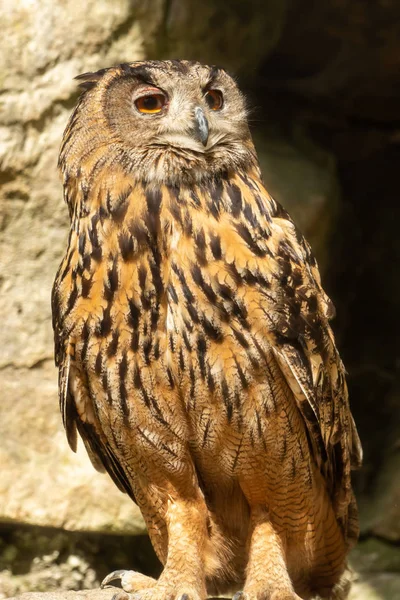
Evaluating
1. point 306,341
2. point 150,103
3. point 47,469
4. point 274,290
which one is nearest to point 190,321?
point 274,290

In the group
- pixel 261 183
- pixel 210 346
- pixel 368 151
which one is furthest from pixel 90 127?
pixel 368 151

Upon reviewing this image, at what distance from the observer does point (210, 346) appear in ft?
8.42

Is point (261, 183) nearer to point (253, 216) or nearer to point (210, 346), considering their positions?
point (253, 216)

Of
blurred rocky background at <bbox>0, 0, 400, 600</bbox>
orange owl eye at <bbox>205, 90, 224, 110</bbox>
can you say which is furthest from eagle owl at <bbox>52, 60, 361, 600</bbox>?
blurred rocky background at <bbox>0, 0, 400, 600</bbox>

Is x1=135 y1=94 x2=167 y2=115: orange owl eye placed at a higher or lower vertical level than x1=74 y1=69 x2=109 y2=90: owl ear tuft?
lower

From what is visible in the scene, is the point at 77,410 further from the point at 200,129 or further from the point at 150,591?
the point at 200,129

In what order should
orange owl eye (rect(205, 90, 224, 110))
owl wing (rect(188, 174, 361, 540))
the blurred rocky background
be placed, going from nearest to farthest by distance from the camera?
owl wing (rect(188, 174, 361, 540)) → orange owl eye (rect(205, 90, 224, 110)) → the blurred rocky background

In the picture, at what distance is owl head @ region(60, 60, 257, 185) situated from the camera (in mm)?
2635

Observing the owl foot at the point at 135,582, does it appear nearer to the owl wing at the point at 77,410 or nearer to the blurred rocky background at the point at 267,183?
the owl wing at the point at 77,410

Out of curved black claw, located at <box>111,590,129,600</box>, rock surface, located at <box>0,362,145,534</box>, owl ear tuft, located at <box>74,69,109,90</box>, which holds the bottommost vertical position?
curved black claw, located at <box>111,590,129,600</box>

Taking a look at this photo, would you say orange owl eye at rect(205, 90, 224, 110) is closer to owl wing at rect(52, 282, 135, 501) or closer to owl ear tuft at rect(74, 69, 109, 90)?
owl ear tuft at rect(74, 69, 109, 90)

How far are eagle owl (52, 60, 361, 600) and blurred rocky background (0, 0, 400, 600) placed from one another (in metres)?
0.89

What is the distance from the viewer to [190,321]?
100 inches

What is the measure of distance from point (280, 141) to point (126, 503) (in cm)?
174
